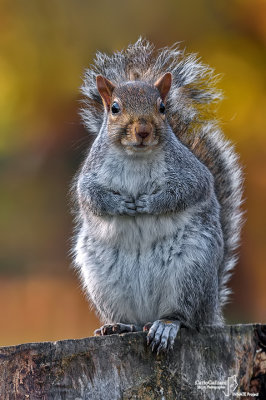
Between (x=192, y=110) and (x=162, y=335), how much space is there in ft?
3.35

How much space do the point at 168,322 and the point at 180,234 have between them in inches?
10.9

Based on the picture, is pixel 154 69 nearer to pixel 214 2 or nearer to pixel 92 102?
pixel 92 102

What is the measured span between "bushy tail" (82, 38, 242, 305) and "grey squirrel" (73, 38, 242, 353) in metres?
0.15

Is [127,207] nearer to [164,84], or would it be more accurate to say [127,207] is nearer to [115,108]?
[115,108]

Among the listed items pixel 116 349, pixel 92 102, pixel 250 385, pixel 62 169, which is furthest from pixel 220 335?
pixel 62 169

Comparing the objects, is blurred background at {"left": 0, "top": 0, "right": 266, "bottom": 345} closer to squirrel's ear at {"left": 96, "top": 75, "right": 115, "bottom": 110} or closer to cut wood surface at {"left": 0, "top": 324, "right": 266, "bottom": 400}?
squirrel's ear at {"left": 96, "top": 75, "right": 115, "bottom": 110}

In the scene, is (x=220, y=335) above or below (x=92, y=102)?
below

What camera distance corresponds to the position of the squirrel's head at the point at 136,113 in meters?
2.35

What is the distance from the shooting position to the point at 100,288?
2434mm

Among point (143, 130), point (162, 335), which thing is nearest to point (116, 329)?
point (162, 335)

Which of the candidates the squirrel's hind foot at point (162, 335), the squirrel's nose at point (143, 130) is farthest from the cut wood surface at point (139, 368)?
the squirrel's nose at point (143, 130)

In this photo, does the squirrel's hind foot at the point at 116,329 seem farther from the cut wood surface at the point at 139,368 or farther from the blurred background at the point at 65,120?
the blurred background at the point at 65,120

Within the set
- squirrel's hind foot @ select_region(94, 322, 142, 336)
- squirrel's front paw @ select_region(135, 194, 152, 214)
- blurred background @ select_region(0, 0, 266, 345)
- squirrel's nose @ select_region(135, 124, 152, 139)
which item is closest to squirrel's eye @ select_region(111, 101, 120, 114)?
squirrel's nose @ select_region(135, 124, 152, 139)

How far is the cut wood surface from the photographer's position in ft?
6.28
